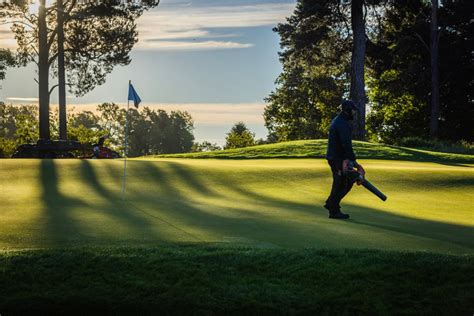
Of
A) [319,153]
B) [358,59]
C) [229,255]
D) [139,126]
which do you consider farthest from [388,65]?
[139,126]

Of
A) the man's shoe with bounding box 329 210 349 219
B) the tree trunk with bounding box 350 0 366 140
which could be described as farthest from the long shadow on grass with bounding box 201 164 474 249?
the tree trunk with bounding box 350 0 366 140

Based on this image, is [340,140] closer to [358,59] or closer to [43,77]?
[358,59]

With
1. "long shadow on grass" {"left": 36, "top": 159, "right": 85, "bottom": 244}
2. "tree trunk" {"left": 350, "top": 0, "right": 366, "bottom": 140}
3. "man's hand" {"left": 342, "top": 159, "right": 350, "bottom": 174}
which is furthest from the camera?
"tree trunk" {"left": 350, "top": 0, "right": 366, "bottom": 140}

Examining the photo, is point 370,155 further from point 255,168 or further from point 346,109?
point 346,109

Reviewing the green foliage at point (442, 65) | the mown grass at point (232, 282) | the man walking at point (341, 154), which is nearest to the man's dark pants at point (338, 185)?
the man walking at point (341, 154)

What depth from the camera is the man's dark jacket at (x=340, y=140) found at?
45.2 ft

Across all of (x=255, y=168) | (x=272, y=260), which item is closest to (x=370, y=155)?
(x=255, y=168)

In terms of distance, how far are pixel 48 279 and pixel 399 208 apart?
370 inches

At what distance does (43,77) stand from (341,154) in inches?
1442

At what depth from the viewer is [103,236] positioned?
10.7m

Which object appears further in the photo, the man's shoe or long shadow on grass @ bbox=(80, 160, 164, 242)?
the man's shoe

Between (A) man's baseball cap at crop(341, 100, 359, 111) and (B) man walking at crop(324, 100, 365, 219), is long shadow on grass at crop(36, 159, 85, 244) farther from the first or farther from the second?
(A) man's baseball cap at crop(341, 100, 359, 111)

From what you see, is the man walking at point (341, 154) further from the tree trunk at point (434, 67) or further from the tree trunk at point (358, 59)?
the tree trunk at point (434, 67)

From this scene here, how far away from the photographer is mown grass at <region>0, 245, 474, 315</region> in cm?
816
